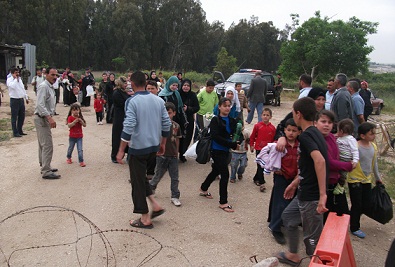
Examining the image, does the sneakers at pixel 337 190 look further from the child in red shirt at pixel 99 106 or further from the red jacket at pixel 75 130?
the child in red shirt at pixel 99 106

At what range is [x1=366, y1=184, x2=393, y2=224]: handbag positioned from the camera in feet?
15.4

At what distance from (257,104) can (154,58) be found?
4907 centimetres

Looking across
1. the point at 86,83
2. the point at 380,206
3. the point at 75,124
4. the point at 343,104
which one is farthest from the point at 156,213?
the point at 86,83

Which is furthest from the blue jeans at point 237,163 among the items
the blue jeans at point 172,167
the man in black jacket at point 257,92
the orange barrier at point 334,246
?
the man in black jacket at point 257,92

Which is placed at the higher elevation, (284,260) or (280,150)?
(280,150)

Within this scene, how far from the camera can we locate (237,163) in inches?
259

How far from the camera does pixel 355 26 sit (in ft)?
93.8

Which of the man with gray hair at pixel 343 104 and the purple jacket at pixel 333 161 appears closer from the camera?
the purple jacket at pixel 333 161

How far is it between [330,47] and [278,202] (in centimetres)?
2556

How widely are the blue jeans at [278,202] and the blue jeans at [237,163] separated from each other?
180cm

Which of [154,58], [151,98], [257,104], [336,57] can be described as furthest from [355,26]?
[154,58]

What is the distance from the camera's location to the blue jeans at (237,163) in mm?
6449

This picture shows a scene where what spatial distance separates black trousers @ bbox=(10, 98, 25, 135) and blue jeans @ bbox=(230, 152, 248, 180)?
6.47 meters

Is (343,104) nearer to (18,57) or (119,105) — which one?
(119,105)
